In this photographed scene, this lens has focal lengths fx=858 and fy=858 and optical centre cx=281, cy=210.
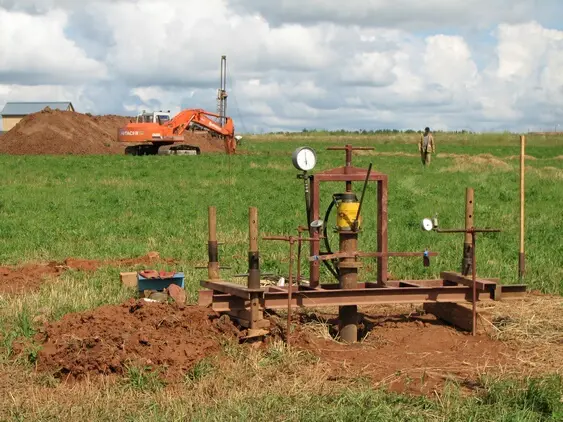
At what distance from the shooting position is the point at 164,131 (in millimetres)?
50594

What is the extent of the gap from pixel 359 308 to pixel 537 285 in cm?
263

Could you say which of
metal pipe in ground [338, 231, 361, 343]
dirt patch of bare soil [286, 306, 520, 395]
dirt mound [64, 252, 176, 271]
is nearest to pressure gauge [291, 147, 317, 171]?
metal pipe in ground [338, 231, 361, 343]

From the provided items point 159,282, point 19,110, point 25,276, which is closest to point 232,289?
point 159,282

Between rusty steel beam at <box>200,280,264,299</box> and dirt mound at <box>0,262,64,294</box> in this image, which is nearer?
rusty steel beam at <box>200,280,264,299</box>

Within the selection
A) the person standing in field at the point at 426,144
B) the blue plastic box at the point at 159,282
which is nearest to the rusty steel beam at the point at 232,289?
the blue plastic box at the point at 159,282

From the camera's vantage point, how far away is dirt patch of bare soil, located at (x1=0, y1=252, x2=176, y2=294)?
10663mm

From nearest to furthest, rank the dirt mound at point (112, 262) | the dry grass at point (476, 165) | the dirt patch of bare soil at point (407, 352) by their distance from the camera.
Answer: the dirt patch of bare soil at point (407, 352)
the dirt mound at point (112, 262)
the dry grass at point (476, 165)

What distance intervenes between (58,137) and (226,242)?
48373 mm

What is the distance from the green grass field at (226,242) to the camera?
19.6ft

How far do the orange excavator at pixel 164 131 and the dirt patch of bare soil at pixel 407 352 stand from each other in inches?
1575

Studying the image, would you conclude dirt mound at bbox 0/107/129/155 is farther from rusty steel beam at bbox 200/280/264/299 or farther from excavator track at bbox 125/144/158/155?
rusty steel beam at bbox 200/280/264/299

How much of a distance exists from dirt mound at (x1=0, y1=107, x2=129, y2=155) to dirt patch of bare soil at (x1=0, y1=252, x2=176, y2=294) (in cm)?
4565

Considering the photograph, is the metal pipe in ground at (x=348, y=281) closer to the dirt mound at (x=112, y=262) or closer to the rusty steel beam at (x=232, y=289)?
the rusty steel beam at (x=232, y=289)

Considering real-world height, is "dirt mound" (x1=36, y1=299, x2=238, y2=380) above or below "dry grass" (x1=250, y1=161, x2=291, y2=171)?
below
